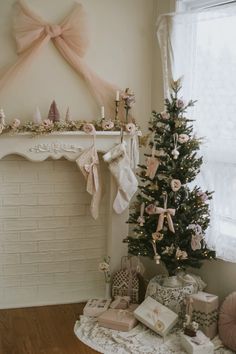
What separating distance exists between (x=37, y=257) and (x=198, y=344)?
1.41 m

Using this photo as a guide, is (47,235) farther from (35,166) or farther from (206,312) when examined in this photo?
(206,312)

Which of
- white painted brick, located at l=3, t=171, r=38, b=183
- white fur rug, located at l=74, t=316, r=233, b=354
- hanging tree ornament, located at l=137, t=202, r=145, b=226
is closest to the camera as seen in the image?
white fur rug, located at l=74, t=316, r=233, b=354

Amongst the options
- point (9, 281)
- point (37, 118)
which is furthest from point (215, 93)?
point (9, 281)

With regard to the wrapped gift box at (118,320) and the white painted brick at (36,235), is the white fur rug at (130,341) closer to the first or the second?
the wrapped gift box at (118,320)

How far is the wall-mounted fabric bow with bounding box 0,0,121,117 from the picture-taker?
311cm

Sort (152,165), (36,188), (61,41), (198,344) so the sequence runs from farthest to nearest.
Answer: (36,188) < (61,41) < (152,165) < (198,344)

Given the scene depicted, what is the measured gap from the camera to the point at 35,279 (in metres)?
3.53

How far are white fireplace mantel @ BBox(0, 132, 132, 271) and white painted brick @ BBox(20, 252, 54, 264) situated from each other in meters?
0.53

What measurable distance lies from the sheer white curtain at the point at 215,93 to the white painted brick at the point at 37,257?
1.25m

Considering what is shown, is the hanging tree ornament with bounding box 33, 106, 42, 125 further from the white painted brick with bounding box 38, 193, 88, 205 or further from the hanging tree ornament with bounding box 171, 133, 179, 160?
the hanging tree ornament with bounding box 171, 133, 179, 160

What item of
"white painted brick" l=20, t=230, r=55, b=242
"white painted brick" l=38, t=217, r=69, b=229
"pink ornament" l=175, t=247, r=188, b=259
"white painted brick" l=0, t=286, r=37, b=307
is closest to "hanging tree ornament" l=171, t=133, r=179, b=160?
"pink ornament" l=175, t=247, r=188, b=259

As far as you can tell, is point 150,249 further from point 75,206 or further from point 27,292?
point 27,292

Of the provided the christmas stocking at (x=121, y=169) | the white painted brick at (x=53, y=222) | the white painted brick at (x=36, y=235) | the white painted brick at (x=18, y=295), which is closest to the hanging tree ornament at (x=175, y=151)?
the christmas stocking at (x=121, y=169)

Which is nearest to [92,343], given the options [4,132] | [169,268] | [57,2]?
[169,268]
